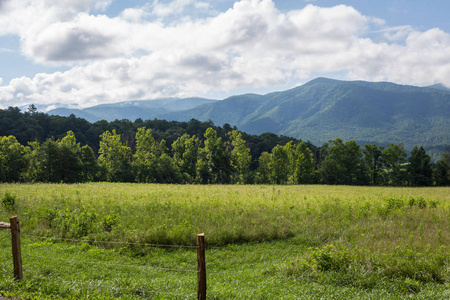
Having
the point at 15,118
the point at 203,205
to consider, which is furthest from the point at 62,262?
the point at 15,118

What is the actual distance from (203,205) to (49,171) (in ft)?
156

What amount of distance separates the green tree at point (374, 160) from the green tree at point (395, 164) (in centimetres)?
118

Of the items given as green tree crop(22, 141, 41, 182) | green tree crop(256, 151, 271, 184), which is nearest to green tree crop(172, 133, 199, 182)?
green tree crop(256, 151, 271, 184)

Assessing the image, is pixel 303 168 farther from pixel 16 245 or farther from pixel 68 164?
pixel 16 245

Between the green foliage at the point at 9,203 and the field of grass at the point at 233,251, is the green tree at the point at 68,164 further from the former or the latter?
the green foliage at the point at 9,203

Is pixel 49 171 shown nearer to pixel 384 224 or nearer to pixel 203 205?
pixel 203 205

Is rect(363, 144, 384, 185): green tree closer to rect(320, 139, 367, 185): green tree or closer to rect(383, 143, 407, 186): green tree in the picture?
→ rect(383, 143, 407, 186): green tree

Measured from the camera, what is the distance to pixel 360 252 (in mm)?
10094

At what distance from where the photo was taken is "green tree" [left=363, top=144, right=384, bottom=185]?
68506 millimetres

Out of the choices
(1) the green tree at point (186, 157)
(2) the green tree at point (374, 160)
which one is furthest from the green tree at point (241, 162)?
(2) the green tree at point (374, 160)

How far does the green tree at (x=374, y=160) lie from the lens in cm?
6851

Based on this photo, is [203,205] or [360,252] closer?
[360,252]

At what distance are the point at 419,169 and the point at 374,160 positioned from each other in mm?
9794

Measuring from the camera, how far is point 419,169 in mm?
66562
